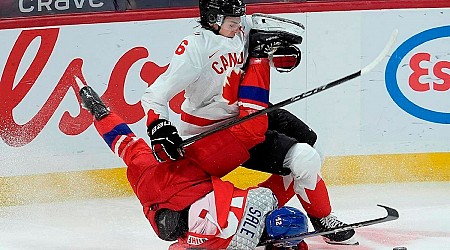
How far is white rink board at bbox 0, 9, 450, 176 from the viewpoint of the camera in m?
4.71

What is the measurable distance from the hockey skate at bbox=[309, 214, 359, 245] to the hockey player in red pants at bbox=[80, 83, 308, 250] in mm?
143

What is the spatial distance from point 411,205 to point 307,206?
1.02 m

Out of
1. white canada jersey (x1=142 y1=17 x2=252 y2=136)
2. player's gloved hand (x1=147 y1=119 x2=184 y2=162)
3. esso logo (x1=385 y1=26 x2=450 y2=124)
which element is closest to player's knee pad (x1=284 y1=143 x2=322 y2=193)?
white canada jersey (x1=142 y1=17 x2=252 y2=136)

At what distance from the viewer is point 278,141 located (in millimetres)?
3430

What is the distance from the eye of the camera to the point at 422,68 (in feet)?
16.1

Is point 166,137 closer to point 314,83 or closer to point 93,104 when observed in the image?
point 93,104

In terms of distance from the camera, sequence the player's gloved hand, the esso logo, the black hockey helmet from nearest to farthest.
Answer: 1. the player's gloved hand
2. the black hockey helmet
3. the esso logo

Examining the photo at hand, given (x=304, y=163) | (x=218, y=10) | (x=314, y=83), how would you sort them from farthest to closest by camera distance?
(x=314, y=83) → (x=304, y=163) → (x=218, y=10)

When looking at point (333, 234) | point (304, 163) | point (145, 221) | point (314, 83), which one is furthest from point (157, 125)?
point (314, 83)

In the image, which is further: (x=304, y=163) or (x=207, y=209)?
(x=304, y=163)

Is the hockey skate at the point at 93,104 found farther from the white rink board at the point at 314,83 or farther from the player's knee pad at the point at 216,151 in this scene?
the white rink board at the point at 314,83

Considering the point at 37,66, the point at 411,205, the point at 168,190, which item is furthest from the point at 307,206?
the point at 37,66

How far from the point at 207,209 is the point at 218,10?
0.67m

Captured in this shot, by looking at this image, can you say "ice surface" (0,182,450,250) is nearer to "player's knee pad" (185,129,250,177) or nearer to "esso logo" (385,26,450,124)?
"esso logo" (385,26,450,124)
